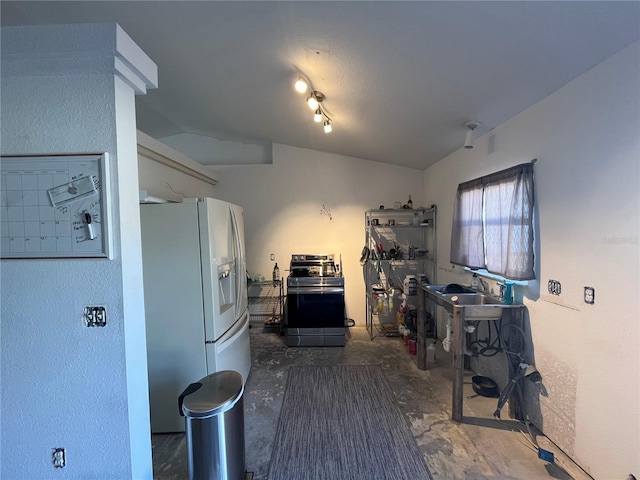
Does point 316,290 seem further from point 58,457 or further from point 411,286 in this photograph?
point 58,457

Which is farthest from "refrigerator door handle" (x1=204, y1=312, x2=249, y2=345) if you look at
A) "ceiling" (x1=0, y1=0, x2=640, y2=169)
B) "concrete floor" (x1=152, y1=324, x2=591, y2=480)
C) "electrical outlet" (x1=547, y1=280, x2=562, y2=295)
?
"electrical outlet" (x1=547, y1=280, x2=562, y2=295)

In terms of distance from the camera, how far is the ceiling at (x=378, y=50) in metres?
1.29

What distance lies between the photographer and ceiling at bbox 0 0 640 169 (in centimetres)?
129

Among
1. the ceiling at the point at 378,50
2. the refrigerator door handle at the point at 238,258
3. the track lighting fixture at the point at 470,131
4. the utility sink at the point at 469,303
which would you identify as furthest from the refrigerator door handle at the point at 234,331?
the track lighting fixture at the point at 470,131

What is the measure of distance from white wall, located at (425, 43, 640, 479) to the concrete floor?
252 mm

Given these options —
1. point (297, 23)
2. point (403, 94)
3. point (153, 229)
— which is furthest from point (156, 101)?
point (403, 94)

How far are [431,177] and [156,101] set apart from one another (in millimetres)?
3677

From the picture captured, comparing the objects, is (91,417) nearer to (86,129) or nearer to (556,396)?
(86,129)

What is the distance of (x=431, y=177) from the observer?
3822 millimetres

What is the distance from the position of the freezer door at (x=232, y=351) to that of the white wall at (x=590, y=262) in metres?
2.26

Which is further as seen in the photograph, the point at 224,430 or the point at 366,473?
the point at 366,473

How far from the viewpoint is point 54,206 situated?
1169mm

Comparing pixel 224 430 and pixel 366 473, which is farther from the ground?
pixel 224 430

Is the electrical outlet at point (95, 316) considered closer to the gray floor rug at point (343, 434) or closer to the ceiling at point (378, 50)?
the gray floor rug at point (343, 434)
